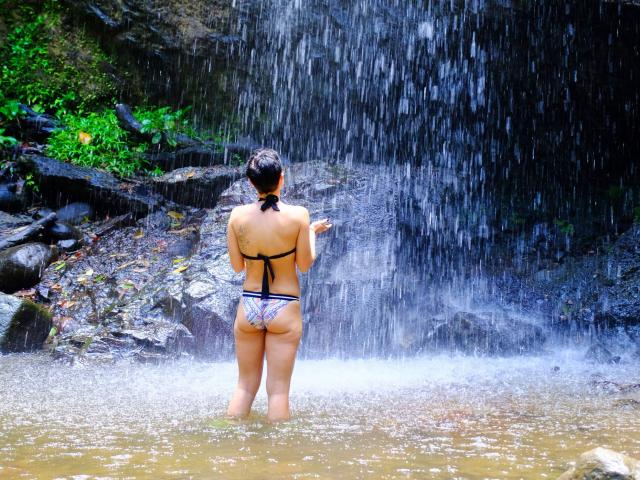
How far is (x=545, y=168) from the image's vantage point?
10.4 metres

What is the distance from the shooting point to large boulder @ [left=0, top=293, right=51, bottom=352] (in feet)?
22.8

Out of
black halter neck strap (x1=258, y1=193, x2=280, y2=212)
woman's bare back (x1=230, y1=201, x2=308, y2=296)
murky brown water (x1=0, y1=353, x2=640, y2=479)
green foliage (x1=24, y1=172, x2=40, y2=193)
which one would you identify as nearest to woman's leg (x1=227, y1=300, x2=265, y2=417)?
murky brown water (x1=0, y1=353, x2=640, y2=479)

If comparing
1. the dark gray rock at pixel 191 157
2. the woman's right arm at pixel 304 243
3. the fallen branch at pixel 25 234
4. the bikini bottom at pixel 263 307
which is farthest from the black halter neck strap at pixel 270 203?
the dark gray rock at pixel 191 157

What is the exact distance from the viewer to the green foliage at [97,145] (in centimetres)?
1023

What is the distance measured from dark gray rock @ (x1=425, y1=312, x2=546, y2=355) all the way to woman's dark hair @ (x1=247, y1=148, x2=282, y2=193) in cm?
374

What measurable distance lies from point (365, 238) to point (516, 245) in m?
3.07

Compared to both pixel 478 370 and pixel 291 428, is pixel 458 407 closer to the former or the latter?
pixel 291 428

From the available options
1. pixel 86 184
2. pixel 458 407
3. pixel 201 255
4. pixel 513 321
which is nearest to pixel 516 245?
pixel 513 321

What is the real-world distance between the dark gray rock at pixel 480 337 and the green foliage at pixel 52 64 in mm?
7266

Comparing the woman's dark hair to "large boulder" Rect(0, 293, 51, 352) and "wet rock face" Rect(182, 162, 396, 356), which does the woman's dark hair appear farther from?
"large boulder" Rect(0, 293, 51, 352)

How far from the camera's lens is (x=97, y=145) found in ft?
34.0

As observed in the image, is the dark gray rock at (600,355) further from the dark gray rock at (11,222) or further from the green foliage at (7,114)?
the green foliage at (7,114)

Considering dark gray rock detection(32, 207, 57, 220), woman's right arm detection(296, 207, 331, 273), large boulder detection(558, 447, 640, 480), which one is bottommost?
large boulder detection(558, 447, 640, 480)

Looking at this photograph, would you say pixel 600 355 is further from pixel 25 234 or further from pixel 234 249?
pixel 25 234
